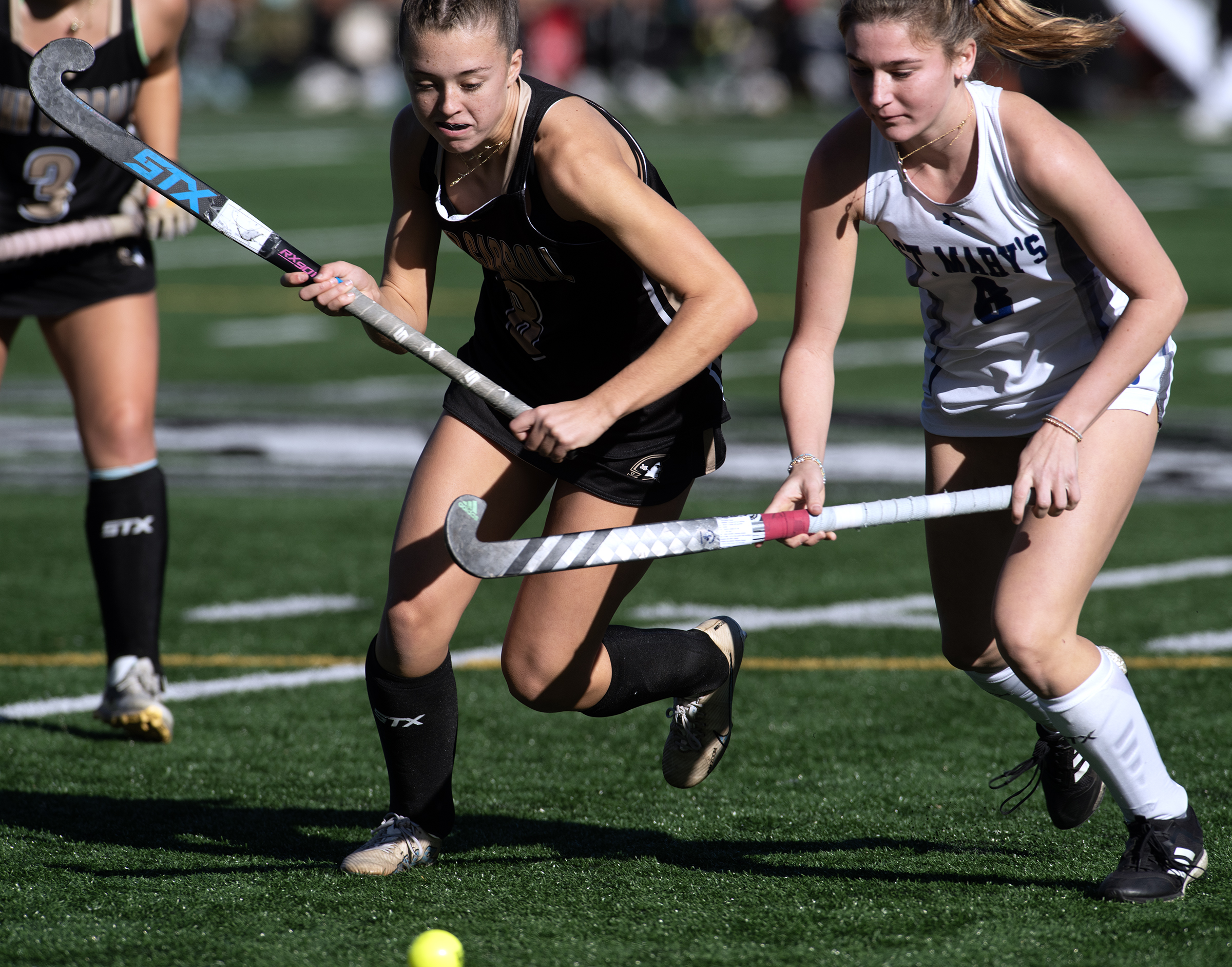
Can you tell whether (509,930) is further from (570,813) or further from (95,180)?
(95,180)

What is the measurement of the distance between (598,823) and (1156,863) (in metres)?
1.27

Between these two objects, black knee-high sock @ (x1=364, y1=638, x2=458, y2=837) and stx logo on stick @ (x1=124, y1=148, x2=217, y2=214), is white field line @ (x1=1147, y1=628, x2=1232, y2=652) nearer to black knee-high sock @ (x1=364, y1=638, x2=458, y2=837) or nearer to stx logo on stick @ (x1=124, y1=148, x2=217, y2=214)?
black knee-high sock @ (x1=364, y1=638, x2=458, y2=837)

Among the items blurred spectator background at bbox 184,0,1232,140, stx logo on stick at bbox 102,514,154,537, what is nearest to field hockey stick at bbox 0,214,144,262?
stx logo on stick at bbox 102,514,154,537

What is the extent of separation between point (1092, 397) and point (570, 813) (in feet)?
5.34

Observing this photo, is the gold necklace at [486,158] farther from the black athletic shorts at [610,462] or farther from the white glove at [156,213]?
the white glove at [156,213]

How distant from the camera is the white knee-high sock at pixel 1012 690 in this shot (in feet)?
11.8

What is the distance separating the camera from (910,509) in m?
3.38

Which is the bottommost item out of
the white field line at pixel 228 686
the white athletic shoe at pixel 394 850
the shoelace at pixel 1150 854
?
the white field line at pixel 228 686

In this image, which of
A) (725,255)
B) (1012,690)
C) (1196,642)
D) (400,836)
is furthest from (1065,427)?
(725,255)

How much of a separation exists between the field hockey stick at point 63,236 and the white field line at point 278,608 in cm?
160

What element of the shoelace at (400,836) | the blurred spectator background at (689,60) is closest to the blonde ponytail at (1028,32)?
the shoelace at (400,836)

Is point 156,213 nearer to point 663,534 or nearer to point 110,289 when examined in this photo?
point 110,289

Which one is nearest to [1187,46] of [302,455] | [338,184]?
[338,184]

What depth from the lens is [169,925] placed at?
332 cm
